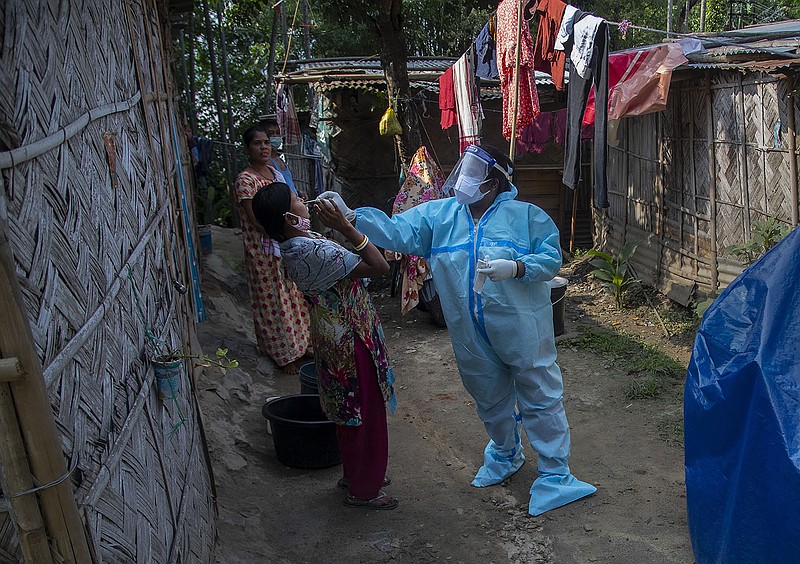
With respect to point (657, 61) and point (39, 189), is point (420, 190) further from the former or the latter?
point (39, 189)

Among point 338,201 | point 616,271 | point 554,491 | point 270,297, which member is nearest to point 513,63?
point 270,297

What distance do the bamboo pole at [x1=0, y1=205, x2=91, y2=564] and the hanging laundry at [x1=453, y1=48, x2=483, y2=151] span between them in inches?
251

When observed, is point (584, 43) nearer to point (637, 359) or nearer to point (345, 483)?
point (637, 359)

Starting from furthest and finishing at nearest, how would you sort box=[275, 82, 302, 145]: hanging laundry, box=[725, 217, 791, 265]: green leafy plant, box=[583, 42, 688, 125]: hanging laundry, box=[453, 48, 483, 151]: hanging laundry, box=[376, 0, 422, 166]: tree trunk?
box=[275, 82, 302, 145]: hanging laundry, box=[376, 0, 422, 166]: tree trunk, box=[453, 48, 483, 151]: hanging laundry, box=[725, 217, 791, 265]: green leafy plant, box=[583, 42, 688, 125]: hanging laundry

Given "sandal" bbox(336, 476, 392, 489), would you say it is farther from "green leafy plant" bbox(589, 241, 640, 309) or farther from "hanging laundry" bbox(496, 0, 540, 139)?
"green leafy plant" bbox(589, 241, 640, 309)

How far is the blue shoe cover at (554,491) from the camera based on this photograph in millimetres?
3885

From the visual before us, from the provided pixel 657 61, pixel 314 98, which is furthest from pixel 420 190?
pixel 314 98

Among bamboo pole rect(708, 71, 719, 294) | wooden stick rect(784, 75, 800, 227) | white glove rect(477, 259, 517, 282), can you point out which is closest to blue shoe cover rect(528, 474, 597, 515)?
white glove rect(477, 259, 517, 282)

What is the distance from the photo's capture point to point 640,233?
8.80 meters

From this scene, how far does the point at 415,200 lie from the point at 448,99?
166cm

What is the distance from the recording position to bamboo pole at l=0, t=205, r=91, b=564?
1.48 metres

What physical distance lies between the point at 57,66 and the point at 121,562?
1.28 m

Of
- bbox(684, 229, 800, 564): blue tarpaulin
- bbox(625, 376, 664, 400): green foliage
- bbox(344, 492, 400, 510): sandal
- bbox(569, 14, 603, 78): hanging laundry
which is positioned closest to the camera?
bbox(684, 229, 800, 564): blue tarpaulin

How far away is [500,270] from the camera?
11.9 ft
